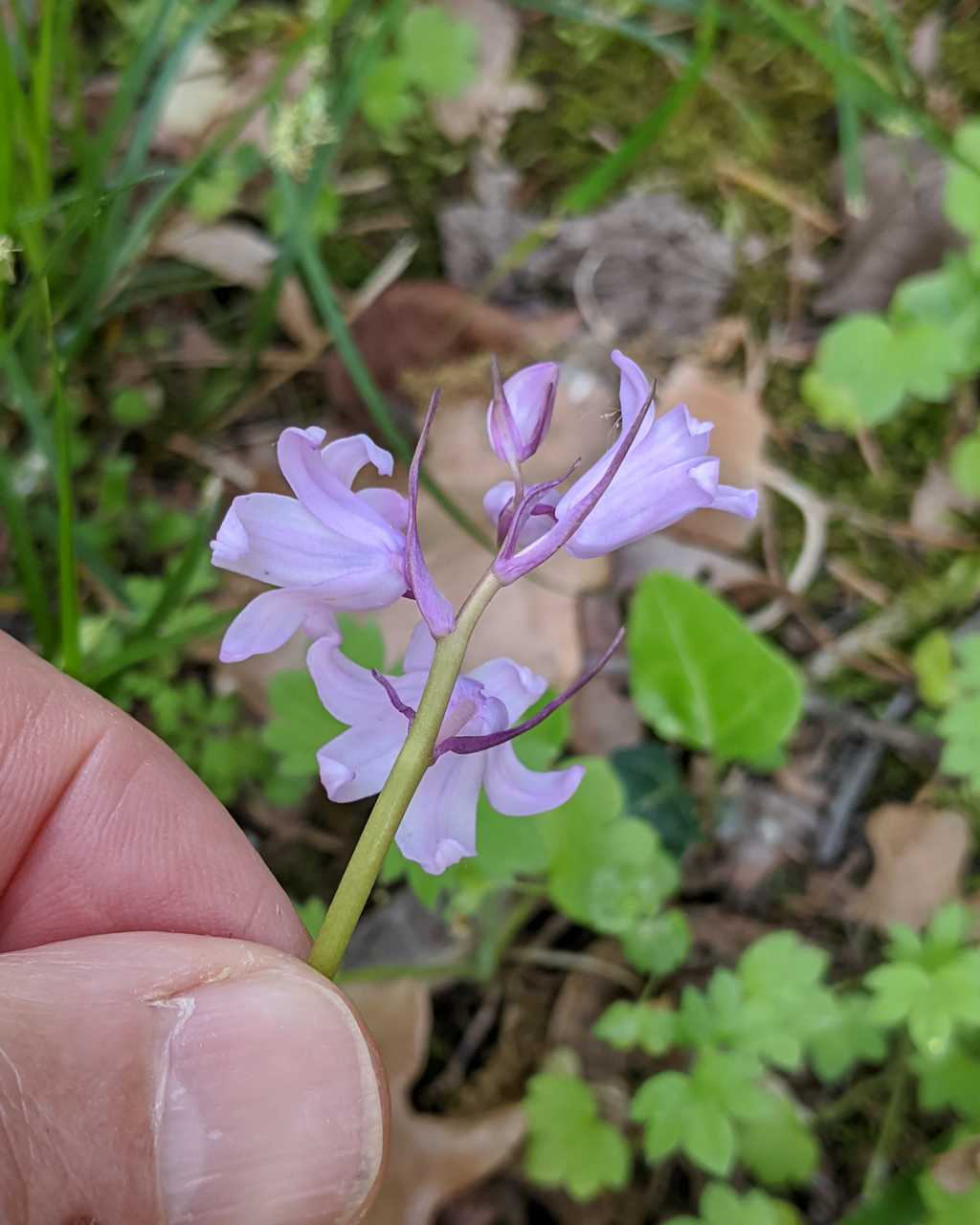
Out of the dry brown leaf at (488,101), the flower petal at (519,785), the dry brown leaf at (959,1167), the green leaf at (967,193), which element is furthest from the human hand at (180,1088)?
the dry brown leaf at (488,101)

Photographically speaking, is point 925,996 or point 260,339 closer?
point 925,996

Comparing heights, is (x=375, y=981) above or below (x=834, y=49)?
below

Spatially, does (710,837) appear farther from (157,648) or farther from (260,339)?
(260,339)

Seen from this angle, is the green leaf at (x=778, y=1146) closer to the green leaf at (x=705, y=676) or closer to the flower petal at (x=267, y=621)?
the green leaf at (x=705, y=676)

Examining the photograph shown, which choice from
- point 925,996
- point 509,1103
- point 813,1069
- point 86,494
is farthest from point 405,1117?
point 86,494

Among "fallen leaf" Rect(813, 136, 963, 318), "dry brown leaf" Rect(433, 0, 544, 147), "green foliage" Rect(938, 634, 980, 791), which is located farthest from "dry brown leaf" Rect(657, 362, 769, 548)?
"dry brown leaf" Rect(433, 0, 544, 147)

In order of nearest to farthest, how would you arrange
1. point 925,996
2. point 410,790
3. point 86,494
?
1. point 410,790
2. point 925,996
3. point 86,494

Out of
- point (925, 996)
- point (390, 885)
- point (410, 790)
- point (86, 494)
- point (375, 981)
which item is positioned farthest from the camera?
point (86, 494)
